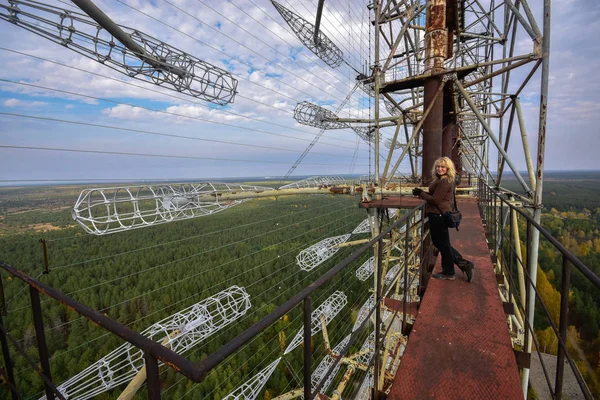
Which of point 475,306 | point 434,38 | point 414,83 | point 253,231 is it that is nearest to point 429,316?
point 475,306

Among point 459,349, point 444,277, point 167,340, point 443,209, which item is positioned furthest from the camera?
point 167,340

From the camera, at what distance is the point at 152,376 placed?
0.94 meters

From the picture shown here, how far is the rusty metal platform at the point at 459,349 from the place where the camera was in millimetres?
2082

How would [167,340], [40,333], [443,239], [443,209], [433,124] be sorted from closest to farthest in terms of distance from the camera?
[40,333] < [443,209] < [443,239] < [167,340] < [433,124]

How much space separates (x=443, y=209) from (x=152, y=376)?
3.71 m

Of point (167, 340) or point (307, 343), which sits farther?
point (167, 340)

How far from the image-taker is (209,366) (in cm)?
89

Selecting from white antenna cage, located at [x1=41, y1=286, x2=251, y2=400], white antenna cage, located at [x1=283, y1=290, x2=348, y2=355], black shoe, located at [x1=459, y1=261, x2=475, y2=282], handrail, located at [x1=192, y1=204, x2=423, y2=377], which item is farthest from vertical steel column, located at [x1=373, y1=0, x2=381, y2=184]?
handrail, located at [x1=192, y1=204, x2=423, y2=377]

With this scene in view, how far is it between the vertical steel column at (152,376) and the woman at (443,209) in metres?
3.46

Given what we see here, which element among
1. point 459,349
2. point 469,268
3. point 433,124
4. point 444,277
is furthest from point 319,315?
point 459,349

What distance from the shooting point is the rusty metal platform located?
82.0 inches

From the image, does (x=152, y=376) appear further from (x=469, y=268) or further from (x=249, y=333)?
(x=469, y=268)

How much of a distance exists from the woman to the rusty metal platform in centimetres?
24

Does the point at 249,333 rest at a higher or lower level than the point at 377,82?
lower
